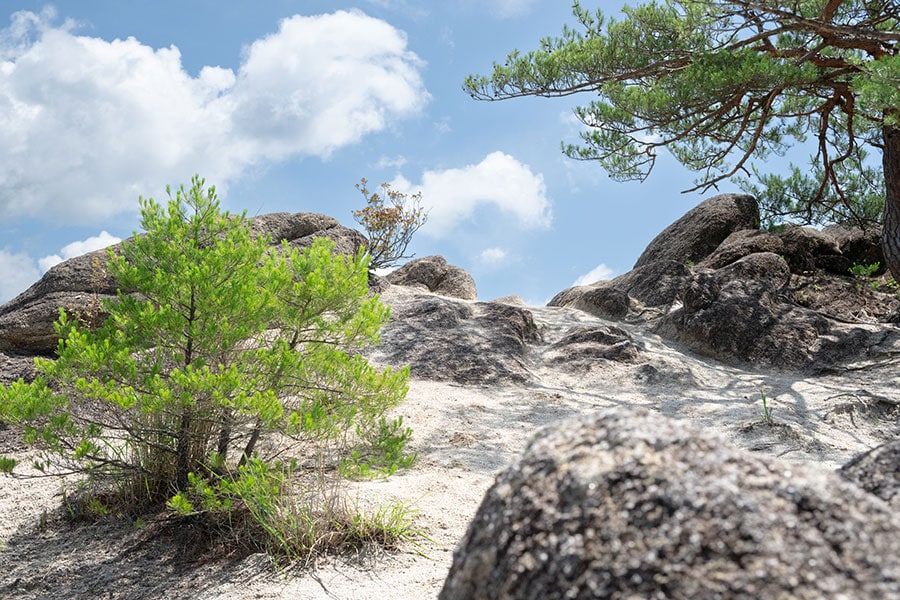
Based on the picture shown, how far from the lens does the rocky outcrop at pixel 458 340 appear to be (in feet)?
25.4

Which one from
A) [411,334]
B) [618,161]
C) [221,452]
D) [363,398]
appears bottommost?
[221,452]

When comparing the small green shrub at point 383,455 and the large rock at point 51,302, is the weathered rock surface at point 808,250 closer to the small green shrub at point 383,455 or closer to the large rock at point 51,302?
the large rock at point 51,302

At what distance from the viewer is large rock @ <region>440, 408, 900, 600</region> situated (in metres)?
1.10

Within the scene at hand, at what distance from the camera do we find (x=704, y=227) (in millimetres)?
12117

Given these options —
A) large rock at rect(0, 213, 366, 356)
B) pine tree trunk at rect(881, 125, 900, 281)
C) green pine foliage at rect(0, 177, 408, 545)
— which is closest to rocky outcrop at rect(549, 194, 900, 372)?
pine tree trunk at rect(881, 125, 900, 281)

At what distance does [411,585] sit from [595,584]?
249 cm

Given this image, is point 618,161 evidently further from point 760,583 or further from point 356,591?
point 760,583

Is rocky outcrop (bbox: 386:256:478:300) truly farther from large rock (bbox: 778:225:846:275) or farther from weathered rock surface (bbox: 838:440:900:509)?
weathered rock surface (bbox: 838:440:900:509)

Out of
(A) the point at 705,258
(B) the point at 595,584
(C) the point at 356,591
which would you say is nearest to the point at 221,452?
(C) the point at 356,591

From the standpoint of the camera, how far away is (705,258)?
11648 millimetres

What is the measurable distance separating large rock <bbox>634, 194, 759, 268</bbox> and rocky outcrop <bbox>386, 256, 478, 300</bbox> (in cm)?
330

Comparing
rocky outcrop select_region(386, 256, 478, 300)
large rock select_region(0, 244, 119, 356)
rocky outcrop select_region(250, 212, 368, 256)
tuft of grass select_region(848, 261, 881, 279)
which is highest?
rocky outcrop select_region(250, 212, 368, 256)

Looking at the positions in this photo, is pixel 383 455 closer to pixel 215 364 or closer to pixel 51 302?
pixel 215 364

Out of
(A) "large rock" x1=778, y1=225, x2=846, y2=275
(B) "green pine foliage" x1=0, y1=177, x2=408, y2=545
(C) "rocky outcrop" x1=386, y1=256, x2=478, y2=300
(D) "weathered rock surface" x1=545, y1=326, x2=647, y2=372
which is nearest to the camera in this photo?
(B) "green pine foliage" x1=0, y1=177, x2=408, y2=545
